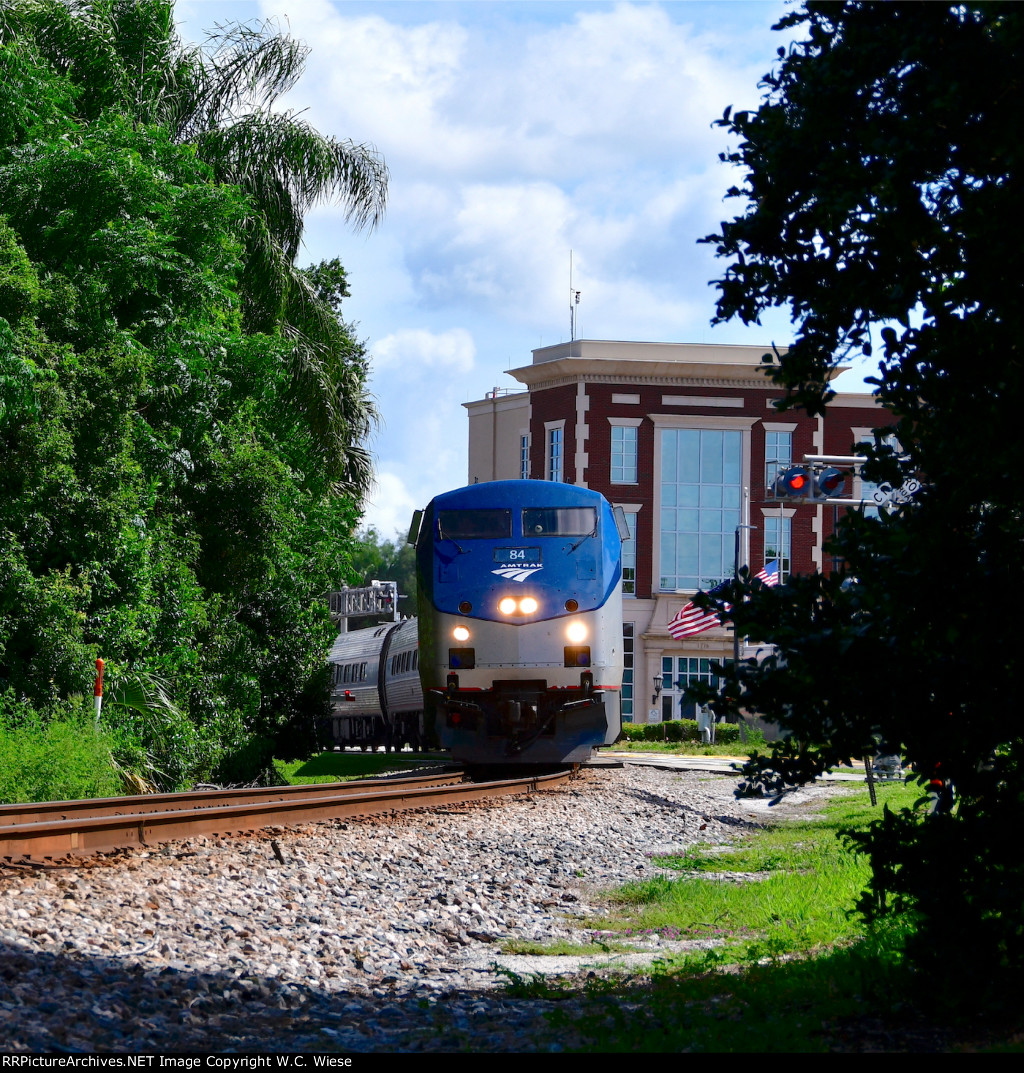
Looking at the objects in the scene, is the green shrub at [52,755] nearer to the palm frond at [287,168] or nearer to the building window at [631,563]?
the palm frond at [287,168]

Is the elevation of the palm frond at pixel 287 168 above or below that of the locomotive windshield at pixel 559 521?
above

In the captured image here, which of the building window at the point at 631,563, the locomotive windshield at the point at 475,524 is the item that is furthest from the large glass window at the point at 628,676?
the locomotive windshield at the point at 475,524

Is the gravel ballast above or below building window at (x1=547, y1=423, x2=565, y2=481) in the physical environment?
below

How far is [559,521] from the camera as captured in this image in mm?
19016

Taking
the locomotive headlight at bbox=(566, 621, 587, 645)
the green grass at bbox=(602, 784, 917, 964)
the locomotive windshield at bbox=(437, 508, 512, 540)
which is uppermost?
the locomotive windshield at bbox=(437, 508, 512, 540)

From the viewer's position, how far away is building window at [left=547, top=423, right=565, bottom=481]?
5125 cm

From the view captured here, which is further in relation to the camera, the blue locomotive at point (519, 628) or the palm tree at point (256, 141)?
the palm tree at point (256, 141)

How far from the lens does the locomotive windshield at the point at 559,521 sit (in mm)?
18938

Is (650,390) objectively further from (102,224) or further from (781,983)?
(781,983)

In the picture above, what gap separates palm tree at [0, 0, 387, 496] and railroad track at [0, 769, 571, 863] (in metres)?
10.9

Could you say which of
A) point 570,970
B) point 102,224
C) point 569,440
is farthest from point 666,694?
point 570,970

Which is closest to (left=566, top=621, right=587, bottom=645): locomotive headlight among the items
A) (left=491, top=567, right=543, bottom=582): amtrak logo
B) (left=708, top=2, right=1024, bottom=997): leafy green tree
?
(left=491, top=567, right=543, bottom=582): amtrak logo

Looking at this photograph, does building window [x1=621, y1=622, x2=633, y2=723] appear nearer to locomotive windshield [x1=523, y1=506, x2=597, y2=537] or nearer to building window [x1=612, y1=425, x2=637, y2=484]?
building window [x1=612, y1=425, x2=637, y2=484]

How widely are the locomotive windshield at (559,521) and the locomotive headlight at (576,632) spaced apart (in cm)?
138
